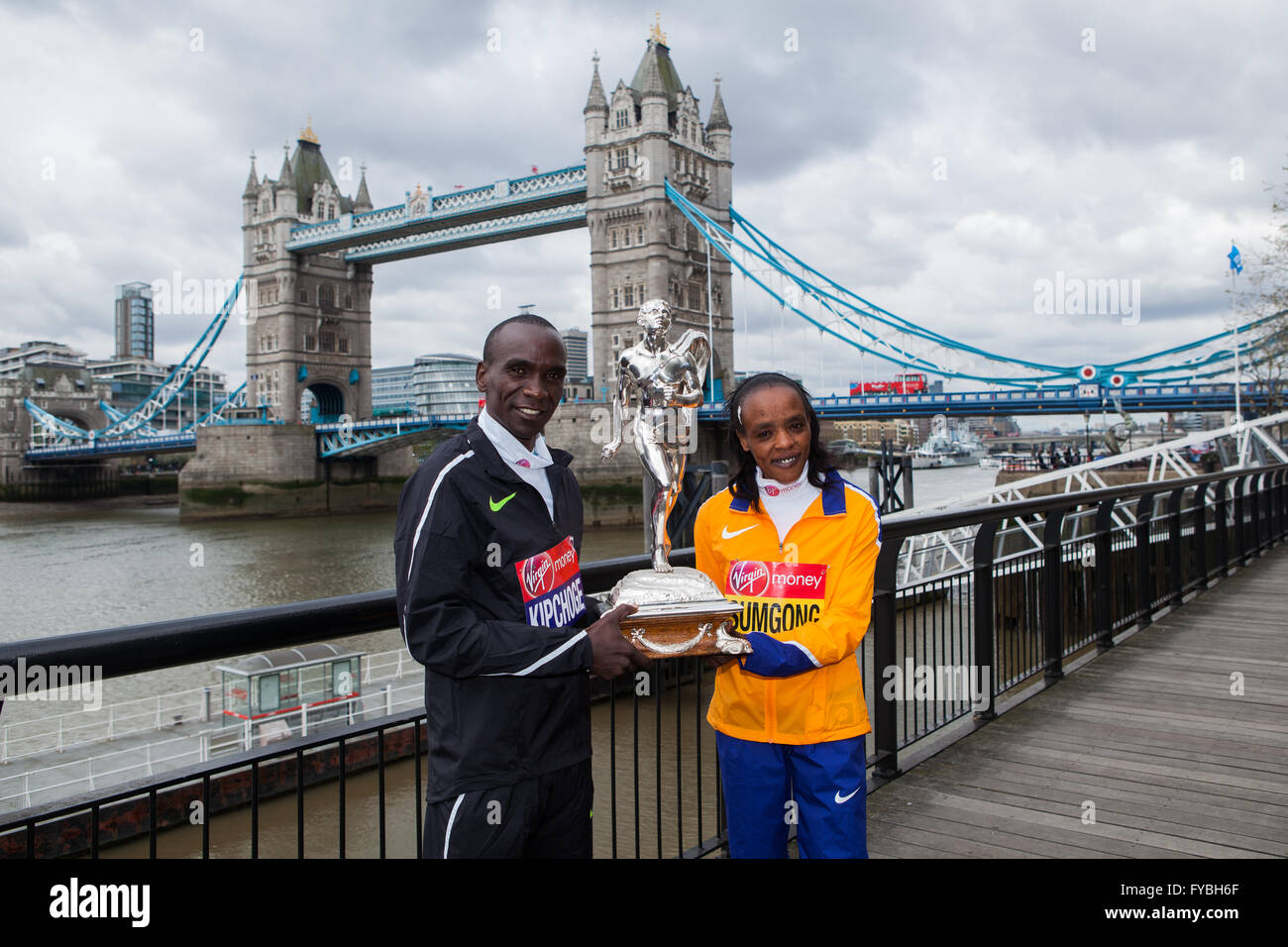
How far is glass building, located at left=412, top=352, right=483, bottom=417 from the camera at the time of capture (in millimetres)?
85188

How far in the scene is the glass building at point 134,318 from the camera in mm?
146500

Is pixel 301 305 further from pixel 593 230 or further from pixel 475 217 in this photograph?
pixel 593 230

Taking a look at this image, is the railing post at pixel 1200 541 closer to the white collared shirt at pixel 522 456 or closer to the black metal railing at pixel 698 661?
the black metal railing at pixel 698 661

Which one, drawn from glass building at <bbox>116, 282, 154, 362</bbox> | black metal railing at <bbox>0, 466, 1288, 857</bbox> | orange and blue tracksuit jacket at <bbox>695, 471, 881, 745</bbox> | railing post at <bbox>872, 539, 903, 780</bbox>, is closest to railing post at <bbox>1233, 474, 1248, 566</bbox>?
black metal railing at <bbox>0, 466, 1288, 857</bbox>

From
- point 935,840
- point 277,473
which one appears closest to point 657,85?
point 277,473

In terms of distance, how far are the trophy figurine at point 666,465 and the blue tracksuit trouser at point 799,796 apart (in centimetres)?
31

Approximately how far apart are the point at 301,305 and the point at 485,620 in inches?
2013

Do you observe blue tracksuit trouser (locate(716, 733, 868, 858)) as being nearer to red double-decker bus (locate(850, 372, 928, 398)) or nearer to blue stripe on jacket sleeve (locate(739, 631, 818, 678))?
blue stripe on jacket sleeve (locate(739, 631, 818, 678))

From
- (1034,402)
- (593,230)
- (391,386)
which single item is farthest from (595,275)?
(391,386)

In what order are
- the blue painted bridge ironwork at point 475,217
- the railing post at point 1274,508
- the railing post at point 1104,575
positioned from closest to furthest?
1. the railing post at point 1104,575
2. the railing post at point 1274,508
3. the blue painted bridge ironwork at point 475,217

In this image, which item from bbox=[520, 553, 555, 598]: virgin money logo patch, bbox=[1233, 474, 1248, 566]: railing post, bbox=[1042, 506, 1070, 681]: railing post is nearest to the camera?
bbox=[520, 553, 555, 598]: virgin money logo patch

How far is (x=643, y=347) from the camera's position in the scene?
6.72 ft

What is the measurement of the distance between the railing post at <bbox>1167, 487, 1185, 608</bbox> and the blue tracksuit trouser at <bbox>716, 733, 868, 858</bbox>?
17.5 ft

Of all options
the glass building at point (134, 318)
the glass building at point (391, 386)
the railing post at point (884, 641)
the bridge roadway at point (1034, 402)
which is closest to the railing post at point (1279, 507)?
the railing post at point (884, 641)
